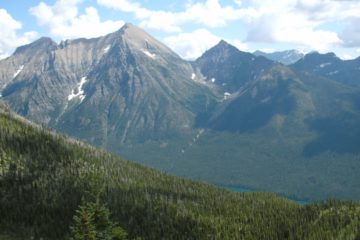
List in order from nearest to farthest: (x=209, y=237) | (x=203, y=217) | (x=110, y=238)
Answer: (x=110, y=238), (x=209, y=237), (x=203, y=217)

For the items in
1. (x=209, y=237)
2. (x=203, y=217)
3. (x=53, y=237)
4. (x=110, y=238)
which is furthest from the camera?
(x=203, y=217)

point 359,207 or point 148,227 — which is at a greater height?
point 359,207

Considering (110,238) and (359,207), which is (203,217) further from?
(110,238)

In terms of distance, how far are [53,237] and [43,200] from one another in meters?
33.5

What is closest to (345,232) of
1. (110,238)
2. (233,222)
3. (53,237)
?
(233,222)

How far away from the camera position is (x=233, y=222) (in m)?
189

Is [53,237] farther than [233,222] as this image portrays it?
No

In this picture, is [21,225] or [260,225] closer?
Answer: [21,225]

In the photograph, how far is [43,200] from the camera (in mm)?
198125

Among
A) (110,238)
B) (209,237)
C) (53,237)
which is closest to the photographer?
(110,238)

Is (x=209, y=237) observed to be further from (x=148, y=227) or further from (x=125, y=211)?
(x=125, y=211)

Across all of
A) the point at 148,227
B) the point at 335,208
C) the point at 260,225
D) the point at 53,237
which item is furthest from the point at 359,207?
the point at 53,237

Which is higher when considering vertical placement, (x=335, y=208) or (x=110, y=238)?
(x=335, y=208)

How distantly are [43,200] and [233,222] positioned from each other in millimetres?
69914
